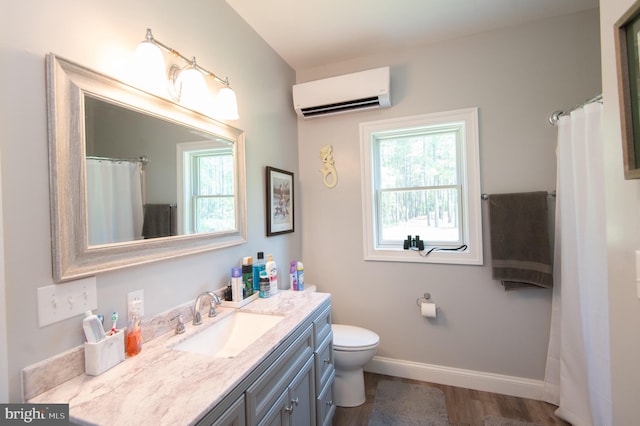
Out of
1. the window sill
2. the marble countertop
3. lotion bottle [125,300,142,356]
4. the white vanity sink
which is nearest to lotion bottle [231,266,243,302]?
the white vanity sink

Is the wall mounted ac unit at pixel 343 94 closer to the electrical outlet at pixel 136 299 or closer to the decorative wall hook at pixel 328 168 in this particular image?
the decorative wall hook at pixel 328 168

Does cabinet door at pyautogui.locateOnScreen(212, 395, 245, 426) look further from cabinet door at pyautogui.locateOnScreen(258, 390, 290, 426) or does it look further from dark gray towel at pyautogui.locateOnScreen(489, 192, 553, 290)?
dark gray towel at pyautogui.locateOnScreen(489, 192, 553, 290)

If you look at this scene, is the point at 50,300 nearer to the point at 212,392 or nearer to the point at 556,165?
the point at 212,392

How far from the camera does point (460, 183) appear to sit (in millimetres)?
2238

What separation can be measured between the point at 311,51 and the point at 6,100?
1949 millimetres

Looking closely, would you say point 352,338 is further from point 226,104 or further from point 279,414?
point 226,104

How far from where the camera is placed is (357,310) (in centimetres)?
241

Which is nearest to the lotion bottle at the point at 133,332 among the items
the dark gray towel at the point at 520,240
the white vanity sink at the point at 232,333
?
the white vanity sink at the point at 232,333

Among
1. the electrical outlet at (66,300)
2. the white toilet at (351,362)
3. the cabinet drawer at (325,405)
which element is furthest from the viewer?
the white toilet at (351,362)

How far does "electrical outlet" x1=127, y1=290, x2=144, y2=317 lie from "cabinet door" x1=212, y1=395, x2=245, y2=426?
0.55 m

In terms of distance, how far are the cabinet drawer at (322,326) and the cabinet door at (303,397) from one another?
0.43ft

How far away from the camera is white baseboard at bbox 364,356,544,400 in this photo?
1984 mm

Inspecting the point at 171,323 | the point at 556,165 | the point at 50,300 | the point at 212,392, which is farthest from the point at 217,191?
the point at 556,165

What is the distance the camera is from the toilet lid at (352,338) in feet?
6.17
